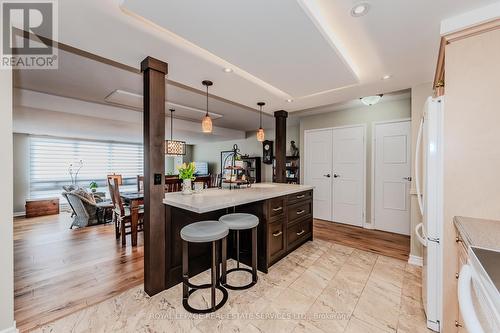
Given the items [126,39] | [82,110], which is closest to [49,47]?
[126,39]

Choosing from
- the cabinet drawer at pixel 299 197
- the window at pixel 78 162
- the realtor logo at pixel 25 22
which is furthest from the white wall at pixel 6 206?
the window at pixel 78 162

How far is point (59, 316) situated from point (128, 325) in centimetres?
64

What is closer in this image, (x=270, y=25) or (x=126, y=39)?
(x=270, y=25)

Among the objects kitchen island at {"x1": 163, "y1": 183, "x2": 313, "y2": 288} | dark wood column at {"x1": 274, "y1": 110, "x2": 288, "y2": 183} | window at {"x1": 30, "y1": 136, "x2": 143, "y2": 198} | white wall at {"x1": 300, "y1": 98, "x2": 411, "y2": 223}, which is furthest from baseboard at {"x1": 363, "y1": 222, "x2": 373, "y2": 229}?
window at {"x1": 30, "y1": 136, "x2": 143, "y2": 198}

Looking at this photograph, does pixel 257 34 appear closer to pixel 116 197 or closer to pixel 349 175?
pixel 116 197

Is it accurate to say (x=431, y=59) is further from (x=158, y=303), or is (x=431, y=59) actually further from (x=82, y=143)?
(x=82, y=143)

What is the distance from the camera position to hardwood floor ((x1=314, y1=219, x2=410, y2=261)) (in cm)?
301

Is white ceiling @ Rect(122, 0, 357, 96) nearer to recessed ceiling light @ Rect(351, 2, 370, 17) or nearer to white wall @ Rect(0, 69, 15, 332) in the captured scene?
recessed ceiling light @ Rect(351, 2, 370, 17)

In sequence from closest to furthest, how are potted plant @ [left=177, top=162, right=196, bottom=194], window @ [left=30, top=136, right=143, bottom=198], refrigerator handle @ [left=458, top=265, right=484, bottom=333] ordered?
refrigerator handle @ [left=458, top=265, right=484, bottom=333] → potted plant @ [left=177, top=162, right=196, bottom=194] → window @ [left=30, top=136, right=143, bottom=198]

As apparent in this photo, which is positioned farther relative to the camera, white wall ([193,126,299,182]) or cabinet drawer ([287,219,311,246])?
white wall ([193,126,299,182])

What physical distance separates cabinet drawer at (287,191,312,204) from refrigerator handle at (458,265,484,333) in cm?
195

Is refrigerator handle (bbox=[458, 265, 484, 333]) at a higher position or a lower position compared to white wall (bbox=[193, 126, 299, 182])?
lower

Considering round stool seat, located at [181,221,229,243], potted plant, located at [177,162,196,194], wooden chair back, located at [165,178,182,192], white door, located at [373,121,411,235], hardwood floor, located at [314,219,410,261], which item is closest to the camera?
round stool seat, located at [181,221,229,243]

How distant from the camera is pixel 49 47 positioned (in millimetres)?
2100
